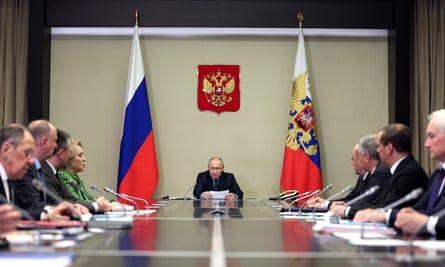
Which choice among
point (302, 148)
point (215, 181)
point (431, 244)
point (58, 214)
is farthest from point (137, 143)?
point (431, 244)

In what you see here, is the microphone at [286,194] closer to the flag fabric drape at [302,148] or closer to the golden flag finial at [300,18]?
the flag fabric drape at [302,148]

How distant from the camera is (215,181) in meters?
7.53

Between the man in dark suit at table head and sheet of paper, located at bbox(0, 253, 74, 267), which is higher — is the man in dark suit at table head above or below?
above

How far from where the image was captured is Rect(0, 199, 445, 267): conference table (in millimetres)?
1849

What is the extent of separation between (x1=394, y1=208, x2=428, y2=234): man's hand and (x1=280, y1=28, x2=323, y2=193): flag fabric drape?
16.2ft

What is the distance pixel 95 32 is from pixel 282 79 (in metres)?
2.49

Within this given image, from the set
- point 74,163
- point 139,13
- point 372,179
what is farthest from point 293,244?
point 139,13

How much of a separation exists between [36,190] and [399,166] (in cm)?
231

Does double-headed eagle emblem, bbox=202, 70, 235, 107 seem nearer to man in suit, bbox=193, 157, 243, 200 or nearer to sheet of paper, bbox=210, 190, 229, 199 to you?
man in suit, bbox=193, 157, 243, 200

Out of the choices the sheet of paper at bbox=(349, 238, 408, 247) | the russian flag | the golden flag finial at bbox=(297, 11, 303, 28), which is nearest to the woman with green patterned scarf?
the russian flag

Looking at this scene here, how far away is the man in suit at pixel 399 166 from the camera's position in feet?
12.9

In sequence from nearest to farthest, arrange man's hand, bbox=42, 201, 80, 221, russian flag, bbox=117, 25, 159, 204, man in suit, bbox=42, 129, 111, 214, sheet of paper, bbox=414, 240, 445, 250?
sheet of paper, bbox=414, 240, 445, 250 → man's hand, bbox=42, 201, 80, 221 → man in suit, bbox=42, 129, 111, 214 → russian flag, bbox=117, 25, 159, 204

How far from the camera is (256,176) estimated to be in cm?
800

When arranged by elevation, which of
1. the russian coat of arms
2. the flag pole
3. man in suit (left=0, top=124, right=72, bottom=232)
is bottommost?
man in suit (left=0, top=124, right=72, bottom=232)
